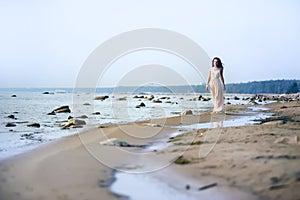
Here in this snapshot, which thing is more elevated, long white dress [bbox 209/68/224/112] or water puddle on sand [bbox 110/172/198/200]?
long white dress [bbox 209/68/224/112]

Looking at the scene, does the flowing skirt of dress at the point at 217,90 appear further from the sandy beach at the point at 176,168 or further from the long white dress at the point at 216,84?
the sandy beach at the point at 176,168

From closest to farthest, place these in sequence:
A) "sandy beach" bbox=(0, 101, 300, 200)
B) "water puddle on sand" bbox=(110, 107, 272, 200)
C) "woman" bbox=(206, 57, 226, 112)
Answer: "water puddle on sand" bbox=(110, 107, 272, 200)
"sandy beach" bbox=(0, 101, 300, 200)
"woman" bbox=(206, 57, 226, 112)

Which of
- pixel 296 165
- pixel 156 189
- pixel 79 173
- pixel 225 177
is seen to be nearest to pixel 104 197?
pixel 156 189

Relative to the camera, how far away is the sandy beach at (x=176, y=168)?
18.3 ft

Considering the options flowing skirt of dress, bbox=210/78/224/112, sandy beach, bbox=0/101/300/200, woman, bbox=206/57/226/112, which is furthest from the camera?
flowing skirt of dress, bbox=210/78/224/112

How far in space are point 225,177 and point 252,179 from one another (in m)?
0.51

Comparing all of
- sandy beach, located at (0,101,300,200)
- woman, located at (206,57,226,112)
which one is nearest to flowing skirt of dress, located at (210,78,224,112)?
woman, located at (206,57,226,112)

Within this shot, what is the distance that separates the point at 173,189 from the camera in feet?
19.5

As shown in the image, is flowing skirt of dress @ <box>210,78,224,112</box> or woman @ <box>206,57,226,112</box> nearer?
woman @ <box>206,57,226,112</box>

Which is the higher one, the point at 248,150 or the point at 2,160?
the point at 248,150

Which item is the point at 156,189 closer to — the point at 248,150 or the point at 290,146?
the point at 248,150

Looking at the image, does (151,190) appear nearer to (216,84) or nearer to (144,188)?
(144,188)

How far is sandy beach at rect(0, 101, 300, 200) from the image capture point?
5586mm

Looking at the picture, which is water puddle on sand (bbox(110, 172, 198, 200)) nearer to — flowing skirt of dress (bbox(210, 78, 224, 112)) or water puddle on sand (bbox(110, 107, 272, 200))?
water puddle on sand (bbox(110, 107, 272, 200))
